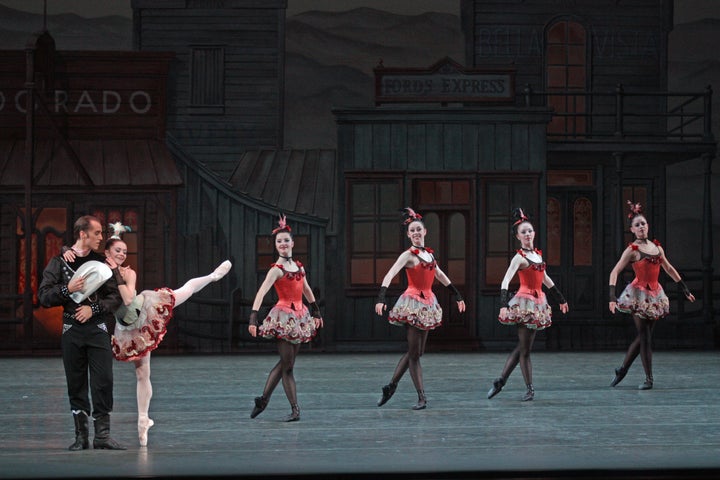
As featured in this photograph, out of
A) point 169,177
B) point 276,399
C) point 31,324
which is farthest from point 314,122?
point 276,399

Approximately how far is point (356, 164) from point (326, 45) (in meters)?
4.90

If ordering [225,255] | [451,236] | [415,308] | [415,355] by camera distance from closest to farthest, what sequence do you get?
1. [415,355]
2. [415,308]
3. [451,236]
4. [225,255]

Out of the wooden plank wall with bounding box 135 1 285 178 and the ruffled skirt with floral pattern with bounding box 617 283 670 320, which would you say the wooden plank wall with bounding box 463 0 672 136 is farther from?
the ruffled skirt with floral pattern with bounding box 617 283 670 320

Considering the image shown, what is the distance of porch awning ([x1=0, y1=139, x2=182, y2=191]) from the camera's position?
1773cm

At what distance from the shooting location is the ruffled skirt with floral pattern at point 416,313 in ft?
34.6

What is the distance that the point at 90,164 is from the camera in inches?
723

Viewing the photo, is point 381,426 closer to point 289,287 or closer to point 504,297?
point 289,287

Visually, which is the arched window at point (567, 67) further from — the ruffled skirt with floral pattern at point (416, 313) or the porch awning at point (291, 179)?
the ruffled skirt with floral pattern at point (416, 313)

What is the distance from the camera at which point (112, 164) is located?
18406 mm

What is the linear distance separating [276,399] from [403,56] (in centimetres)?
1158

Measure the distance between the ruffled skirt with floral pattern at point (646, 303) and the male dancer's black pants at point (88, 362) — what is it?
19.7ft

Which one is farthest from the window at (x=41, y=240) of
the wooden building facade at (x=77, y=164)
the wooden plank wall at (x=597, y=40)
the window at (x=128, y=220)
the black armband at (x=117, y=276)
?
the black armband at (x=117, y=276)

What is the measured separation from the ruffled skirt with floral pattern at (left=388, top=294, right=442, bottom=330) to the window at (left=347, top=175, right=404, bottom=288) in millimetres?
6670

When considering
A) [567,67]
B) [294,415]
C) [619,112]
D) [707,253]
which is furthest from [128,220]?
[294,415]
